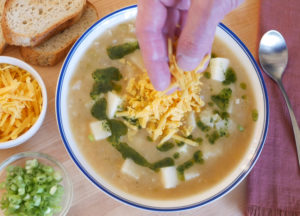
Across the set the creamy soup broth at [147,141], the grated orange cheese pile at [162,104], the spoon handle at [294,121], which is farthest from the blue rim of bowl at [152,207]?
the grated orange cheese pile at [162,104]

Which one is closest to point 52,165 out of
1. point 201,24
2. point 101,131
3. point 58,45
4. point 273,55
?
point 101,131

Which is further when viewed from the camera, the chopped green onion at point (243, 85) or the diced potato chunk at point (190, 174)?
the chopped green onion at point (243, 85)

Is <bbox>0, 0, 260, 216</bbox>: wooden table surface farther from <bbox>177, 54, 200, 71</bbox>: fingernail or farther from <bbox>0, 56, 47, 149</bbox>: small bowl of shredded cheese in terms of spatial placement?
<bbox>177, 54, 200, 71</bbox>: fingernail

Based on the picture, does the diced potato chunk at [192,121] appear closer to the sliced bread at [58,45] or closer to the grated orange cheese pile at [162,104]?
the grated orange cheese pile at [162,104]

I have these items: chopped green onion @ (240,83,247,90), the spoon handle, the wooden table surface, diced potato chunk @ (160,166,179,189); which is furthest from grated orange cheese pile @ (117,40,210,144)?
the spoon handle

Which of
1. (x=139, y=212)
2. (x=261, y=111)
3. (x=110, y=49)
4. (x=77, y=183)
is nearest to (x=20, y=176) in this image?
(x=77, y=183)

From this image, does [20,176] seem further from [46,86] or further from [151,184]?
[151,184]

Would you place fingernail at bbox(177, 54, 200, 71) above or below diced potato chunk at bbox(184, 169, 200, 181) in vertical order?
above
